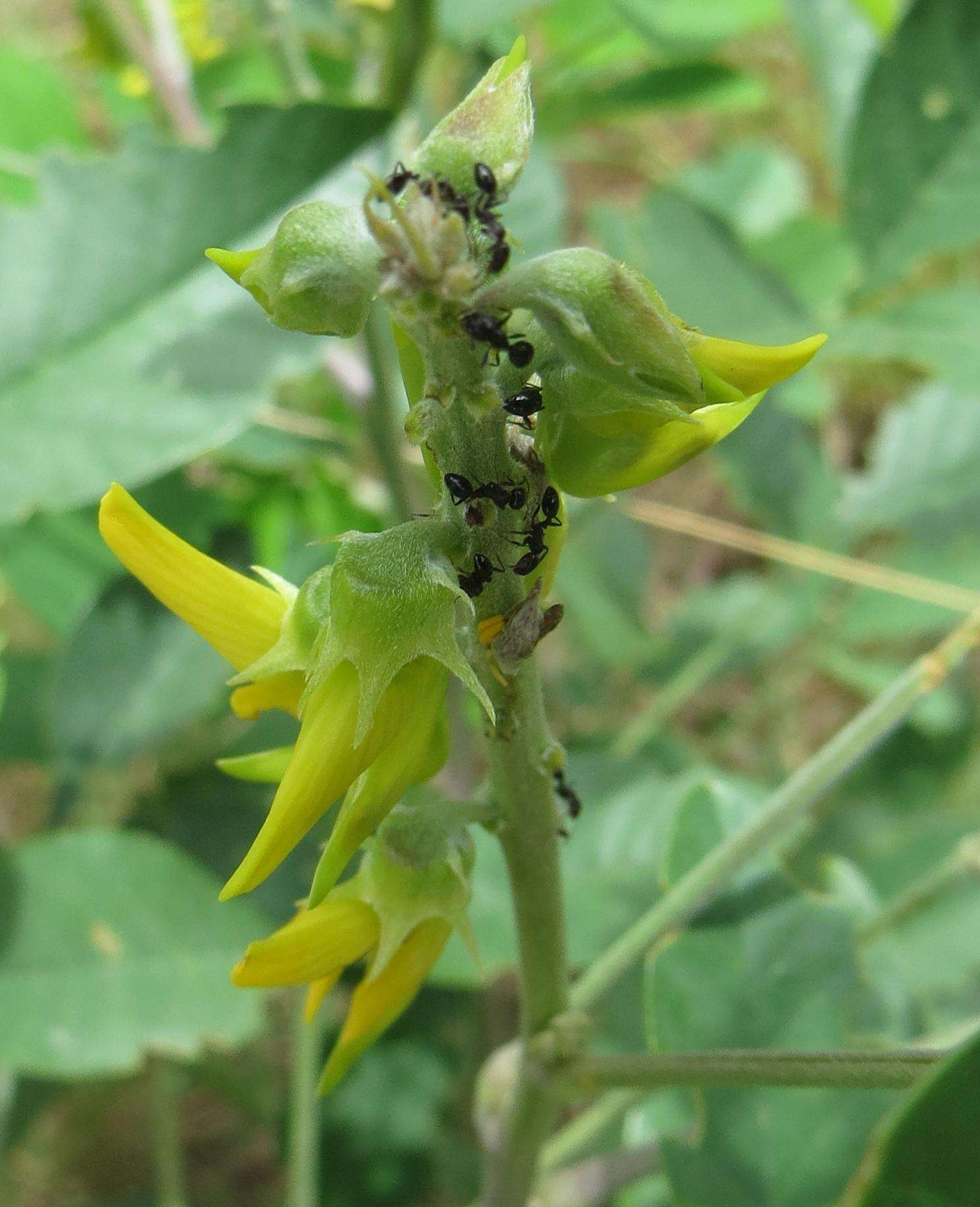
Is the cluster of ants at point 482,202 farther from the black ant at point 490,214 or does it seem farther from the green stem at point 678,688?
the green stem at point 678,688

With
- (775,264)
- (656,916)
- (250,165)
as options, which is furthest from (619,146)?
(656,916)

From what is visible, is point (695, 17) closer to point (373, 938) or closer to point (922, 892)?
point (922, 892)

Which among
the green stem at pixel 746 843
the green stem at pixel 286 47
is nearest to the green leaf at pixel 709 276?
the green stem at pixel 286 47

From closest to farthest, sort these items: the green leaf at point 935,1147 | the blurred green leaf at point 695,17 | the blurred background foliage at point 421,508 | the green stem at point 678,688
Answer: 1. the green leaf at point 935,1147
2. the blurred background foliage at point 421,508
3. the blurred green leaf at point 695,17
4. the green stem at point 678,688

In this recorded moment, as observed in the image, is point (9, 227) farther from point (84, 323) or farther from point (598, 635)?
point (598, 635)

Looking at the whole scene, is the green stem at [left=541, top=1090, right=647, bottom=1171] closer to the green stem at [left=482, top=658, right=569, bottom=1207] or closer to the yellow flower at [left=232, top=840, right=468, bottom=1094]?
the green stem at [left=482, top=658, right=569, bottom=1207]

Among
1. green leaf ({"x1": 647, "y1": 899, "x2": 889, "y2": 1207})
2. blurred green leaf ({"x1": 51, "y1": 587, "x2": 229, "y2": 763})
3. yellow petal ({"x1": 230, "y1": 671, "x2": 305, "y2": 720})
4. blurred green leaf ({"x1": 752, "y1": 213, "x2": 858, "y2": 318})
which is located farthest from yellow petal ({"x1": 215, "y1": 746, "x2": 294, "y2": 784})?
blurred green leaf ({"x1": 752, "y1": 213, "x2": 858, "y2": 318})
